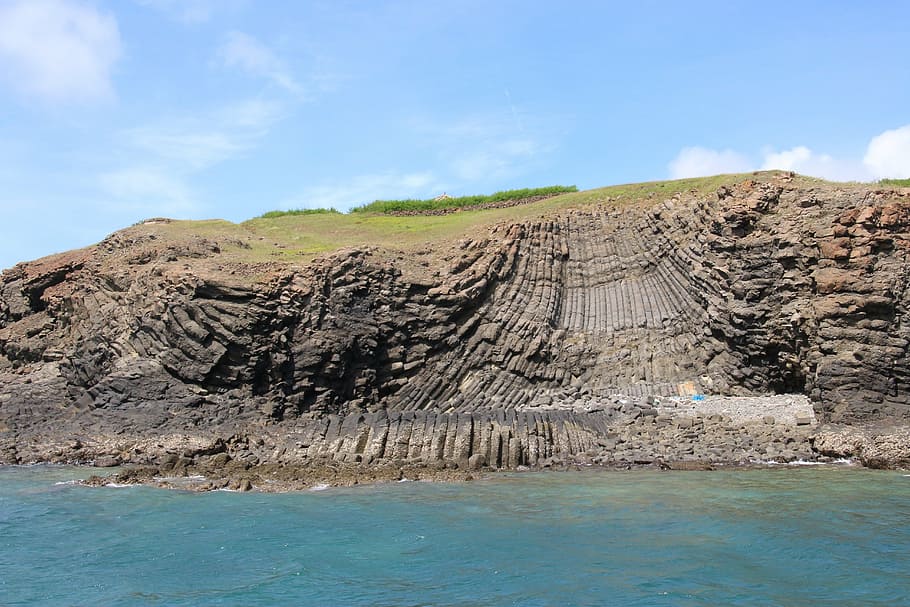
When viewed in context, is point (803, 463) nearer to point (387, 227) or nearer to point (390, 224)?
point (387, 227)

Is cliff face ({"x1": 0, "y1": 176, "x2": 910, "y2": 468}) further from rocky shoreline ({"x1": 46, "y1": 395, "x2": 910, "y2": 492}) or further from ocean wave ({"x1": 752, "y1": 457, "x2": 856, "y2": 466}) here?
ocean wave ({"x1": 752, "y1": 457, "x2": 856, "y2": 466})

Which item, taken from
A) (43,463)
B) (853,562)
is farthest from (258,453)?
(853,562)

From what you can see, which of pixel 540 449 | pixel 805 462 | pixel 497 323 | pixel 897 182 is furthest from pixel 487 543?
pixel 897 182

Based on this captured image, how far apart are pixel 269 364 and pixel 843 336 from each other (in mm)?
17159

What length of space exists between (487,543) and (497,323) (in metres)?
14.7

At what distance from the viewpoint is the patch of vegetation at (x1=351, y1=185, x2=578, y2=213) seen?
39.4m

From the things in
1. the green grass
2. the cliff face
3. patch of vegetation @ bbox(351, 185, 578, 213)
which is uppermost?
patch of vegetation @ bbox(351, 185, 578, 213)

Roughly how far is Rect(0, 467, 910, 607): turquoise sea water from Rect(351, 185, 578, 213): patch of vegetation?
74.4 ft

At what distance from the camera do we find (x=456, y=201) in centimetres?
4109

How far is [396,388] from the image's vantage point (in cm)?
2648

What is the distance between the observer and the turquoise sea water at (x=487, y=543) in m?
10.9

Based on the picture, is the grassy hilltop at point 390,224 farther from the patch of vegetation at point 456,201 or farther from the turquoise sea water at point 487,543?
the turquoise sea water at point 487,543

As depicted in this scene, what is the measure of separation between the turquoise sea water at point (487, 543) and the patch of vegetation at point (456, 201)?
2269 cm

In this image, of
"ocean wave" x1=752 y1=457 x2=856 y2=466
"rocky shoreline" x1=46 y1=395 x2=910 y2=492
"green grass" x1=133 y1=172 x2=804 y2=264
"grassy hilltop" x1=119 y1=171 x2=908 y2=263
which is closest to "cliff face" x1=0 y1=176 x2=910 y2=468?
"green grass" x1=133 y1=172 x2=804 y2=264
